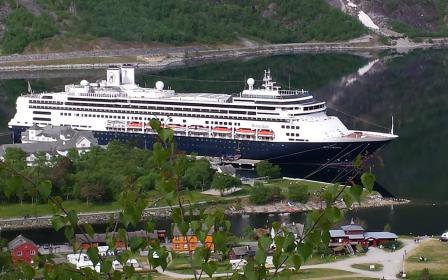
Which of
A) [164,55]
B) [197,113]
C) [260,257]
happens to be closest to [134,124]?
[197,113]

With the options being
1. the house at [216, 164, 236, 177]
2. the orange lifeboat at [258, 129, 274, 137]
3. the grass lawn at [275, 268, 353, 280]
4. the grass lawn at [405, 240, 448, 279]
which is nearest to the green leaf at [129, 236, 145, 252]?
the grass lawn at [275, 268, 353, 280]

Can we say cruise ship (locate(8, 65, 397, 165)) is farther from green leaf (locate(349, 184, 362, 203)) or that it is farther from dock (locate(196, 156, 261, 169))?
green leaf (locate(349, 184, 362, 203))

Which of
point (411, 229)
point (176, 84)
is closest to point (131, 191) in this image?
point (411, 229)

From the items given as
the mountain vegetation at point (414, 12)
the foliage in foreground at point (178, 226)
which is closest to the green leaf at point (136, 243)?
the foliage in foreground at point (178, 226)

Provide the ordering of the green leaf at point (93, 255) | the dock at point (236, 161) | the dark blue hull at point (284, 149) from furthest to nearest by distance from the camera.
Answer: the dock at point (236, 161)
the dark blue hull at point (284, 149)
the green leaf at point (93, 255)

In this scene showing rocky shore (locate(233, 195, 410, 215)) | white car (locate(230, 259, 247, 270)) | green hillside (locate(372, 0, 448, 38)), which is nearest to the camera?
white car (locate(230, 259, 247, 270))

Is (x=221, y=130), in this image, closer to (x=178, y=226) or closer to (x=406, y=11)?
(x=178, y=226)

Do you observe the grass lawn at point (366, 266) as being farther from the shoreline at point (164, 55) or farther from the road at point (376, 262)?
the shoreline at point (164, 55)
